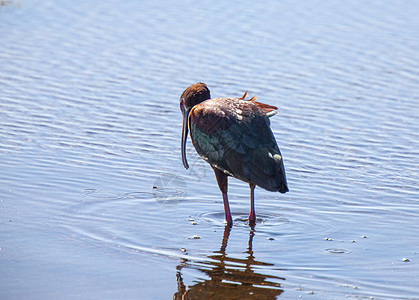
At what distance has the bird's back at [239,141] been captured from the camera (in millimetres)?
7031

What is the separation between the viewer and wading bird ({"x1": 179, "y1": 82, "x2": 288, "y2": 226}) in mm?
7039

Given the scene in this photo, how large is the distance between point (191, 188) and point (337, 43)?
8965 millimetres

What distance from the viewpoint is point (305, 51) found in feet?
51.7

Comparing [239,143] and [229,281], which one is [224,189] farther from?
[229,281]

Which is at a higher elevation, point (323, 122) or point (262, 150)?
point (262, 150)

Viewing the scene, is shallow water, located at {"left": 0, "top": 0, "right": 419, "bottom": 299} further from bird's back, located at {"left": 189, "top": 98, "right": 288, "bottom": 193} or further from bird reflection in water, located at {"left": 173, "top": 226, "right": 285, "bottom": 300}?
bird's back, located at {"left": 189, "top": 98, "right": 288, "bottom": 193}

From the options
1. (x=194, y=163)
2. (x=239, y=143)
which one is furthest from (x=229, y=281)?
(x=194, y=163)

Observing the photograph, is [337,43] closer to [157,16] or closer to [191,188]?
[157,16]

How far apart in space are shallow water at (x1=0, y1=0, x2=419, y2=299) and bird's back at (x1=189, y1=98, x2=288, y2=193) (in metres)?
0.54

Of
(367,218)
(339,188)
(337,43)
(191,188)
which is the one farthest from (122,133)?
(337,43)

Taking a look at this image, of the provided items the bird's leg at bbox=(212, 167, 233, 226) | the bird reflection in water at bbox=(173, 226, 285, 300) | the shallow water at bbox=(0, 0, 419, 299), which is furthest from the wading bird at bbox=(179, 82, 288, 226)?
the bird reflection in water at bbox=(173, 226, 285, 300)

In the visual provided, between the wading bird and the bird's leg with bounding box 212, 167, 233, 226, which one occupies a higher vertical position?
the wading bird

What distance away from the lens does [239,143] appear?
7215 millimetres

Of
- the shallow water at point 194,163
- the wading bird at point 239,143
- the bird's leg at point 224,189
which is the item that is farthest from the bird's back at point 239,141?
the shallow water at point 194,163
